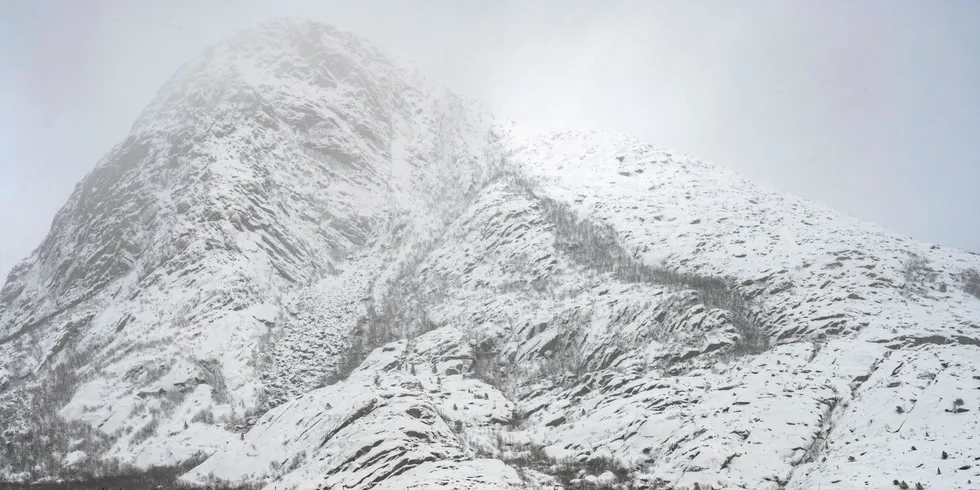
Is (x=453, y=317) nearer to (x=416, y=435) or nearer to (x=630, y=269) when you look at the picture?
(x=630, y=269)

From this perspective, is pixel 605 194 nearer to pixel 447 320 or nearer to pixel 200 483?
pixel 447 320

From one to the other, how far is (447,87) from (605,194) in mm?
77244

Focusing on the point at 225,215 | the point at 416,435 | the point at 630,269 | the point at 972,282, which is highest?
the point at 225,215

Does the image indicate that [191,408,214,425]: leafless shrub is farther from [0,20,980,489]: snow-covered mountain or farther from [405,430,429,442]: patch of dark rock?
[405,430,429,442]: patch of dark rock

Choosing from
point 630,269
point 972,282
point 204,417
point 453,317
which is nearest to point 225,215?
point 204,417

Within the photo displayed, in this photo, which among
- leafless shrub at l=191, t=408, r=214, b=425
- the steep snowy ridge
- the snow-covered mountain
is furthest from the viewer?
the steep snowy ridge

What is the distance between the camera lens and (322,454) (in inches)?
1214

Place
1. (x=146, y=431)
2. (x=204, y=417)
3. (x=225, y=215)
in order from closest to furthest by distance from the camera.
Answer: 1. (x=146, y=431)
2. (x=204, y=417)
3. (x=225, y=215)

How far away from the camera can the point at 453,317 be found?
6219 centimetres

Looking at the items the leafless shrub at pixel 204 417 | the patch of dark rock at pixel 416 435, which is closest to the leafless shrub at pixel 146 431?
the leafless shrub at pixel 204 417

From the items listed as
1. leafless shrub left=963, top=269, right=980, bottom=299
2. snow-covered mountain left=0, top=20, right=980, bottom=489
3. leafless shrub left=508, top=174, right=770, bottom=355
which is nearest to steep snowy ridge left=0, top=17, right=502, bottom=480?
snow-covered mountain left=0, top=20, right=980, bottom=489

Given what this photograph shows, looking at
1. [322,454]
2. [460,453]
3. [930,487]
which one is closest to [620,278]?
[460,453]

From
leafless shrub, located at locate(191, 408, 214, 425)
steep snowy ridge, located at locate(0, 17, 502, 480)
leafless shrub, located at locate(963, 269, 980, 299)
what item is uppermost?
steep snowy ridge, located at locate(0, 17, 502, 480)

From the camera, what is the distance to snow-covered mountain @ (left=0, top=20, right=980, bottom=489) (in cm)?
2758
